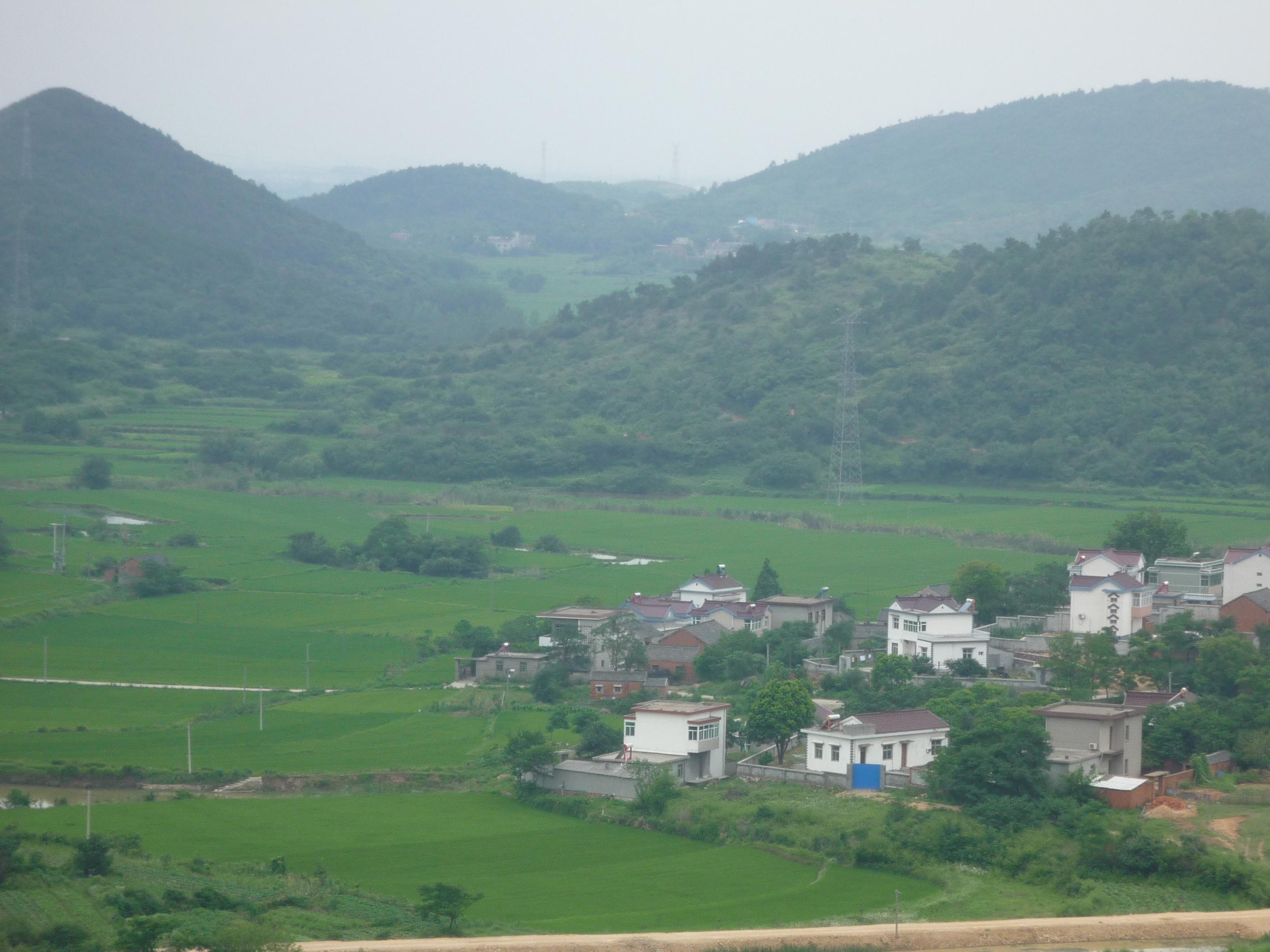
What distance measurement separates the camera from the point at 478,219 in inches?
5571

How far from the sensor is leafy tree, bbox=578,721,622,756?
82.6 feet

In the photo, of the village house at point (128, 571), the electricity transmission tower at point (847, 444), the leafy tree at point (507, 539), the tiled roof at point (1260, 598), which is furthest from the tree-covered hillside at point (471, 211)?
the tiled roof at point (1260, 598)

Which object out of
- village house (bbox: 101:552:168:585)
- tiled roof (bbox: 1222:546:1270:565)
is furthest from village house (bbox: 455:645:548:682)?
tiled roof (bbox: 1222:546:1270:565)

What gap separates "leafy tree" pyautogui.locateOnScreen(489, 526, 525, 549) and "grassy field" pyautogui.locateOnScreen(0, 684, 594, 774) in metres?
15.4

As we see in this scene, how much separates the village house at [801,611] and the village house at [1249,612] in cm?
754

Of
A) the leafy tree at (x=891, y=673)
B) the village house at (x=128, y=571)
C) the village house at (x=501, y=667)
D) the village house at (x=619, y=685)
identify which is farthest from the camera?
the village house at (x=128, y=571)

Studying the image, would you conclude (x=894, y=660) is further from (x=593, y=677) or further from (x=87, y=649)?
(x=87, y=649)

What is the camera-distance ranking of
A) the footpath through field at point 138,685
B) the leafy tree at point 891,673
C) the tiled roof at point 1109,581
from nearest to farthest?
the leafy tree at point 891,673 → the footpath through field at point 138,685 → the tiled roof at point 1109,581

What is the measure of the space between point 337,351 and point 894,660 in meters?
62.1

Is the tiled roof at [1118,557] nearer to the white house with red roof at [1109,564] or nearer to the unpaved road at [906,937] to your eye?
the white house with red roof at [1109,564]

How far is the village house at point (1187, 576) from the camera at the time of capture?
34.6 metres

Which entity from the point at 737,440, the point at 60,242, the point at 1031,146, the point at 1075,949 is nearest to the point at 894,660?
the point at 1075,949

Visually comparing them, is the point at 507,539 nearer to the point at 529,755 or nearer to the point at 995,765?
the point at 529,755

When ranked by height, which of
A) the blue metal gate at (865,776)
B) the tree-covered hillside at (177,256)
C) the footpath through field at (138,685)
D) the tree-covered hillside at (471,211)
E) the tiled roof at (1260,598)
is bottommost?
the footpath through field at (138,685)
